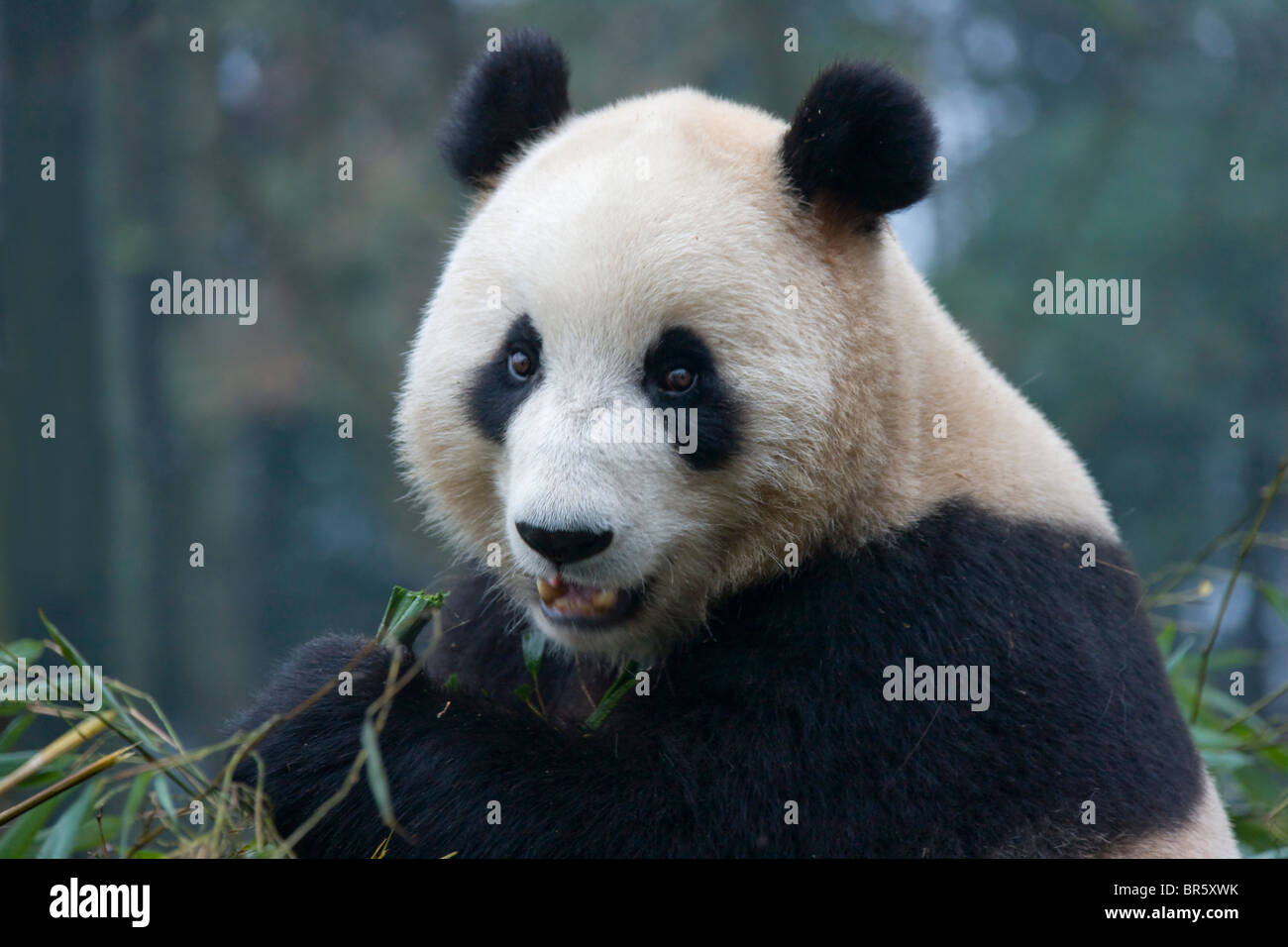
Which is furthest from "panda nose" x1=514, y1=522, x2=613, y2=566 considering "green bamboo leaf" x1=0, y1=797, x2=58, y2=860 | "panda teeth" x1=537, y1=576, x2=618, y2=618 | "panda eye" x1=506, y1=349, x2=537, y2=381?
"green bamboo leaf" x1=0, y1=797, x2=58, y2=860

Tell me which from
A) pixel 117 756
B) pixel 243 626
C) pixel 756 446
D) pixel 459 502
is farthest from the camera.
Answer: pixel 243 626

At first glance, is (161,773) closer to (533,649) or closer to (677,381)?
(533,649)

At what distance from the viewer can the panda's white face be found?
2311 mm

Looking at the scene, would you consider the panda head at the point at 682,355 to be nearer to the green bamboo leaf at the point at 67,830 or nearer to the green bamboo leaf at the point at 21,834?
the green bamboo leaf at the point at 67,830

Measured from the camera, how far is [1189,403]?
34.5 feet

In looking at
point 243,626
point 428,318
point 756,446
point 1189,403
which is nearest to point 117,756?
point 428,318

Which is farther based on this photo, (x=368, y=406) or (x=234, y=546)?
(x=234, y=546)

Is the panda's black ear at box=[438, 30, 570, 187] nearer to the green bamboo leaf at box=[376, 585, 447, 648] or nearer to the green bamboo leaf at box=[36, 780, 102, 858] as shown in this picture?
the green bamboo leaf at box=[376, 585, 447, 648]

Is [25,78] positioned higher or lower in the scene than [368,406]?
higher

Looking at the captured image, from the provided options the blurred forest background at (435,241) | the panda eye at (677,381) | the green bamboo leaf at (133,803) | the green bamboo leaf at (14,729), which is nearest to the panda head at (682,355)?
the panda eye at (677,381)

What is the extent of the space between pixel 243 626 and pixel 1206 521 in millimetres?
8499

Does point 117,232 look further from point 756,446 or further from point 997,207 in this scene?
point 756,446

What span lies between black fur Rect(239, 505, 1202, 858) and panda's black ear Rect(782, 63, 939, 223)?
26.3 inches

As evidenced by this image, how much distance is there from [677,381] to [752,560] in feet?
1.27
